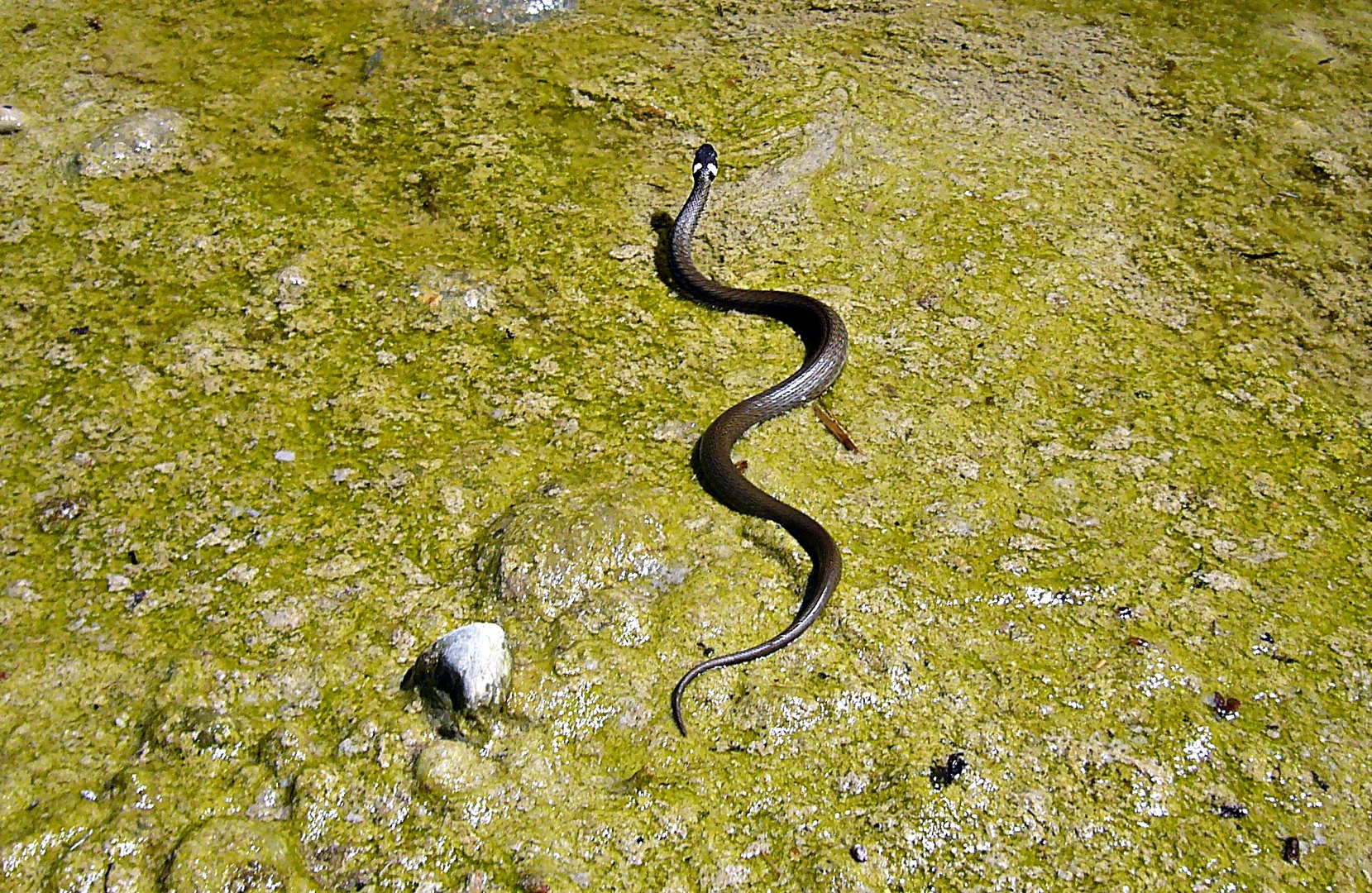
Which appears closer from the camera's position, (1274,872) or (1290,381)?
(1274,872)

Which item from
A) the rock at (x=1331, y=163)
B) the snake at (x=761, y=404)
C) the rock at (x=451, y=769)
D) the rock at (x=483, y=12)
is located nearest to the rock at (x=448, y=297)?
the snake at (x=761, y=404)

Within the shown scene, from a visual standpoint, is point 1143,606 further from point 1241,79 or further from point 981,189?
point 1241,79

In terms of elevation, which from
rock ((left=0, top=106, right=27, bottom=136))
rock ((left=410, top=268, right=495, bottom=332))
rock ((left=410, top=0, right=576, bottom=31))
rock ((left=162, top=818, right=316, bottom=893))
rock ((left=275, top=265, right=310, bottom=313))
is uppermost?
rock ((left=410, top=0, right=576, bottom=31))

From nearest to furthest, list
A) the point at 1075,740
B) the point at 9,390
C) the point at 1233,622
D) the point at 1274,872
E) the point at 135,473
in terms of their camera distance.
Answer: the point at 1274,872 → the point at 1075,740 → the point at 1233,622 → the point at 135,473 → the point at 9,390

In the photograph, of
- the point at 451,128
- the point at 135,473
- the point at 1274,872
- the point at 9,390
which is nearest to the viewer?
the point at 1274,872

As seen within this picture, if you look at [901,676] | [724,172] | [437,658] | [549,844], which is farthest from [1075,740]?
[724,172]

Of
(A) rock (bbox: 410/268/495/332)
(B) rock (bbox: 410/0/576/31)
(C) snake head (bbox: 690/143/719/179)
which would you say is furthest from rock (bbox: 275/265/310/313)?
(B) rock (bbox: 410/0/576/31)

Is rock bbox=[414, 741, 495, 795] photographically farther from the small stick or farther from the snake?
the small stick

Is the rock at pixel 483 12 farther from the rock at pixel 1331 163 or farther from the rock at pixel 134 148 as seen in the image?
the rock at pixel 1331 163
